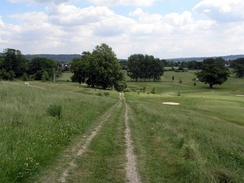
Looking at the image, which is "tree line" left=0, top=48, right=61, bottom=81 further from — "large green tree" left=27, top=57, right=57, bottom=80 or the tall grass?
the tall grass

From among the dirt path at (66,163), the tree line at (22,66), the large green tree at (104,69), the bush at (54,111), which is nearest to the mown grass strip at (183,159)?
the dirt path at (66,163)

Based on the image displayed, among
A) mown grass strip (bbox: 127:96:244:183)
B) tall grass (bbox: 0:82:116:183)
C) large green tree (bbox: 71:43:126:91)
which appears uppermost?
large green tree (bbox: 71:43:126:91)

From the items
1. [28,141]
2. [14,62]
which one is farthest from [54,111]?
[14,62]

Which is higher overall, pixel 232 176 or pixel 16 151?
pixel 16 151

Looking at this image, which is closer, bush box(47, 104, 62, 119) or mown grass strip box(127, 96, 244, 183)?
mown grass strip box(127, 96, 244, 183)

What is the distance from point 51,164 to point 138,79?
146561 mm

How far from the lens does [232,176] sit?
7.39 metres


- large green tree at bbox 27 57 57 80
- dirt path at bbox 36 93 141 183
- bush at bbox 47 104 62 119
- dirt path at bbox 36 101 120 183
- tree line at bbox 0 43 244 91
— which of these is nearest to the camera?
dirt path at bbox 36 101 120 183

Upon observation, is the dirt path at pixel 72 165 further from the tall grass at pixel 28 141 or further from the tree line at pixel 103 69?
the tree line at pixel 103 69

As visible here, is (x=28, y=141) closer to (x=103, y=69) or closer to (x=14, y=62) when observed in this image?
(x=103, y=69)

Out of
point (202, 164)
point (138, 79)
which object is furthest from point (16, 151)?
point (138, 79)

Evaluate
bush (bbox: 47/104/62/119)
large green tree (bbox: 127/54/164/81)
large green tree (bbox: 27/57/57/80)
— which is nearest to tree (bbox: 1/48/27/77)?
large green tree (bbox: 27/57/57/80)

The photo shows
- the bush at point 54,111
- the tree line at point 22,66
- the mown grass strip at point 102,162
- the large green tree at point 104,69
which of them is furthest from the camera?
the tree line at point 22,66

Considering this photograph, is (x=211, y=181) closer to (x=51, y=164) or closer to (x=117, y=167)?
(x=117, y=167)
